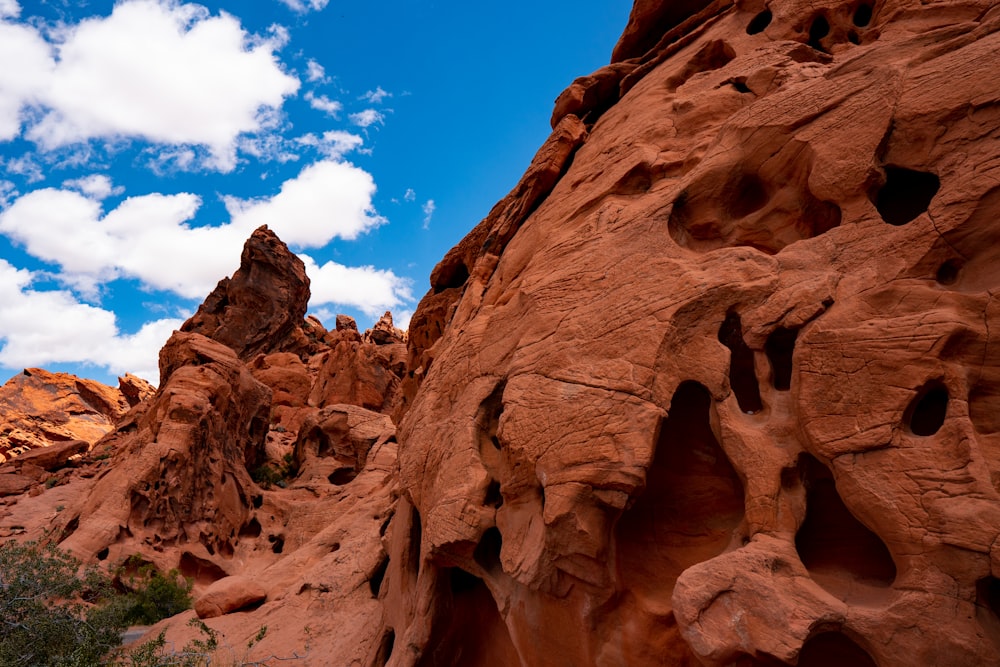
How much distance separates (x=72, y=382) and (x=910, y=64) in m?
56.3

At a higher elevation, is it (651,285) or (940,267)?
(651,285)

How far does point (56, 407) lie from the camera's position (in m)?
43.2

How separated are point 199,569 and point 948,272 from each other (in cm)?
1985

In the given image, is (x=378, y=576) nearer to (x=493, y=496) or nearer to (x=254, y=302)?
(x=493, y=496)

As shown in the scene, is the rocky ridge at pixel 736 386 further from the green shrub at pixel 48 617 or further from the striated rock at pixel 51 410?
the striated rock at pixel 51 410

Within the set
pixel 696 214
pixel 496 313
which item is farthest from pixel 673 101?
pixel 496 313

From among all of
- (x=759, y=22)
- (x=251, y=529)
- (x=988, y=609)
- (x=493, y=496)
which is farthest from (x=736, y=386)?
(x=251, y=529)

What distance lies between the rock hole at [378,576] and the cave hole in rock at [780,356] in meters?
8.74

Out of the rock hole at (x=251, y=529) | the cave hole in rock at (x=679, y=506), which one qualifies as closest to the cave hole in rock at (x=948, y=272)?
the cave hole in rock at (x=679, y=506)

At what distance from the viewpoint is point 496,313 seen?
863cm

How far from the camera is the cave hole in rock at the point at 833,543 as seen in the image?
14.7ft

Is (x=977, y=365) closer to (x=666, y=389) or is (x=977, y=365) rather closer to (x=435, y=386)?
(x=666, y=389)

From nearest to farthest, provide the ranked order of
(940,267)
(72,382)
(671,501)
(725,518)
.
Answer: (940,267) → (725,518) → (671,501) → (72,382)

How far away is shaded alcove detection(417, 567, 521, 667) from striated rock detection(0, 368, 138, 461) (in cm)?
4114
